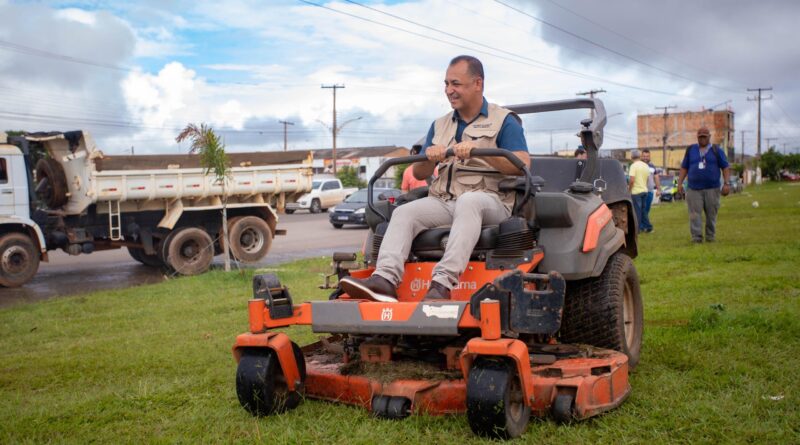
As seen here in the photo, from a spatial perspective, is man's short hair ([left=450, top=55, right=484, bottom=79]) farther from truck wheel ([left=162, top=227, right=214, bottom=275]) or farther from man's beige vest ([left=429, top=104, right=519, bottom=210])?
truck wheel ([left=162, top=227, right=214, bottom=275])

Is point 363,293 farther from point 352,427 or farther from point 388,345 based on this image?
point 352,427

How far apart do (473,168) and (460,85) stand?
573mm

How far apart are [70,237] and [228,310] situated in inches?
282

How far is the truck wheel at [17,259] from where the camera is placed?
548 inches

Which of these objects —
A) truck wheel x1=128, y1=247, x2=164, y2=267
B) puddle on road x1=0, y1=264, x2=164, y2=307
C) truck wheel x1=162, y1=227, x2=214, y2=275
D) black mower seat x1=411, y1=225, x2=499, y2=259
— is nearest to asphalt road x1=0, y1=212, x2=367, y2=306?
puddle on road x1=0, y1=264, x2=164, y2=307

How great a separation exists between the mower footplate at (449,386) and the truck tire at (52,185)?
40.1 feet

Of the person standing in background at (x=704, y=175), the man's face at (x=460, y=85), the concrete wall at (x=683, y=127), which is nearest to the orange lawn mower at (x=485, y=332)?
the man's face at (x=460, y=85)

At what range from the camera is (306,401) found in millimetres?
4984

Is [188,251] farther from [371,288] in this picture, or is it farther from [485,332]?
[485,332]

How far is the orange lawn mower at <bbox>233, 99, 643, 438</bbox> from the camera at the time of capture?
4.19 meters

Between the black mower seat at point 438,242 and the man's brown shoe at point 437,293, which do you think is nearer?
the man's brown shoe at point 437,293

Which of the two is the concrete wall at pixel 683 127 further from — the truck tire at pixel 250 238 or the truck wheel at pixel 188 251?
the truck wheel at pixel 188 251

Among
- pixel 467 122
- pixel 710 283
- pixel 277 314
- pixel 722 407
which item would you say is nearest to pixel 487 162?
pixel 467 122

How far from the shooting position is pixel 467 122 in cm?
568
